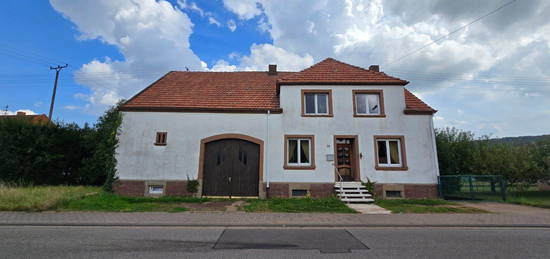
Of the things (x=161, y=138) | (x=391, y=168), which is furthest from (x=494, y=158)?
(x=161, y=138)

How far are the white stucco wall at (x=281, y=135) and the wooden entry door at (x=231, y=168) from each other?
56 cm

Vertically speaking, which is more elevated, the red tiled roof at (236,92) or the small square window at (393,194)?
the red tiled roof at (236,92)

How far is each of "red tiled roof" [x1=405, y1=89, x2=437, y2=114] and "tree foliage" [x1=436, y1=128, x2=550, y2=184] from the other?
11.9 feet

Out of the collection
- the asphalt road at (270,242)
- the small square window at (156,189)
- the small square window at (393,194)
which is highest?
the small square window at (156,189)

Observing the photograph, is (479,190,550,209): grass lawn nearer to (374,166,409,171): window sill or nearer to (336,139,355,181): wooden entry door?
(374,166,409,171): window sill

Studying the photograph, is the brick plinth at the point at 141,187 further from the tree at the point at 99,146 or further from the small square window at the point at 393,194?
the small square window at the point at 393,194

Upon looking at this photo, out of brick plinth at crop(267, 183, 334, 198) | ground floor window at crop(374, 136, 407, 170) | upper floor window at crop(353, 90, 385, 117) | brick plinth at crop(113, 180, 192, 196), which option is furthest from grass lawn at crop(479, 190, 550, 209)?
brick plinth at crop(113, 180, 192, 196)

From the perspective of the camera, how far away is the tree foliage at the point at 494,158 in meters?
14.1

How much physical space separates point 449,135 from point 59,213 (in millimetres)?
21189

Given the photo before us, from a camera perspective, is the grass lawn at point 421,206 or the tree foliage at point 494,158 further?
the tree foliage at point 494,158

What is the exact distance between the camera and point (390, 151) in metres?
12.8

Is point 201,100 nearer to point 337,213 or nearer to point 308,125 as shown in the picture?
point 308,125

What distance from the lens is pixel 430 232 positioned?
6383 mm

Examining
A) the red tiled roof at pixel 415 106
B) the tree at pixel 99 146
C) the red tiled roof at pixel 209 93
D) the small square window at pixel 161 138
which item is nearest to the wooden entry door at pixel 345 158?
the red tiled roof at pixel 415 106
